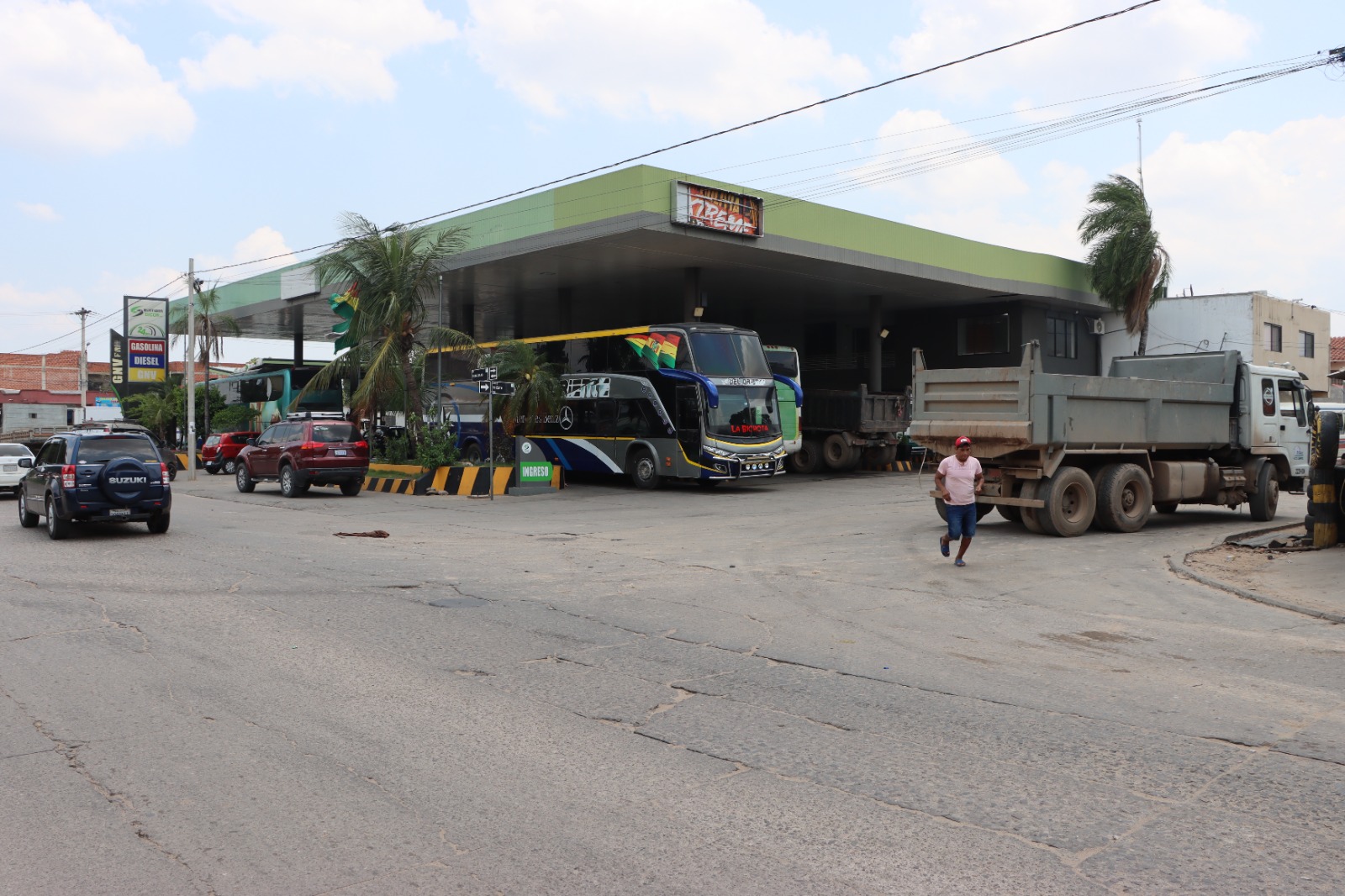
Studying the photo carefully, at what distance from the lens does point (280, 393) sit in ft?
139

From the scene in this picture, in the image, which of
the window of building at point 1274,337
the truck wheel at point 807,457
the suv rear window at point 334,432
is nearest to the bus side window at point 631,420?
the suv rear window at point 334,432

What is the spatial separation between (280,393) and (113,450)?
27277 mm

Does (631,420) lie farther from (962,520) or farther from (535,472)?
(962,520)

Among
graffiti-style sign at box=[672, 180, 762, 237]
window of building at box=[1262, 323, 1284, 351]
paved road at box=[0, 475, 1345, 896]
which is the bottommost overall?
paved road at box=[0, 475, 1345, 896]

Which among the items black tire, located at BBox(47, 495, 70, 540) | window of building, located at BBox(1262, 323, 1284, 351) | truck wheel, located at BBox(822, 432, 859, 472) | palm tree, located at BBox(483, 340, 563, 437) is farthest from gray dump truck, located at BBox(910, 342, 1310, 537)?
window of building, located at BBox(1262, 323, 1284, 351)

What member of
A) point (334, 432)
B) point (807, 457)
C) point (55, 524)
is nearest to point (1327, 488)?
point (55, 524)

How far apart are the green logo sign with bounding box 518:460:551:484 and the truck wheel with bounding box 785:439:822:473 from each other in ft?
33.3

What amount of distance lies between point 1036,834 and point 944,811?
0.41 meters

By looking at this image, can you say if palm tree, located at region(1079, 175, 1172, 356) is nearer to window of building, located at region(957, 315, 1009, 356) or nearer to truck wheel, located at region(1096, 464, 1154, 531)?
window of building, located at region(957, 315, 1009, 356)

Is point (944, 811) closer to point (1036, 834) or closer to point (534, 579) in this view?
point (1036, 834)

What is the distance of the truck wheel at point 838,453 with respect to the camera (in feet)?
110

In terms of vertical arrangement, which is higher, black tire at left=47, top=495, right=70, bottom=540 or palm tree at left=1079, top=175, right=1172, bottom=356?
palm tree at left=1079, top=175, right=1172, bottom=356

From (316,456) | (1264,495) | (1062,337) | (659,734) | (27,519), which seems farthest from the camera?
(1062,337)

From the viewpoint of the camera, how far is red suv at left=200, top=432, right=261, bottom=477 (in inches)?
1565
